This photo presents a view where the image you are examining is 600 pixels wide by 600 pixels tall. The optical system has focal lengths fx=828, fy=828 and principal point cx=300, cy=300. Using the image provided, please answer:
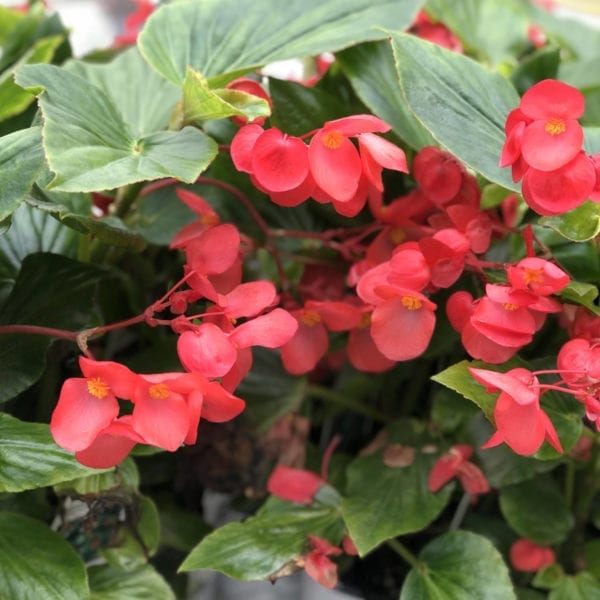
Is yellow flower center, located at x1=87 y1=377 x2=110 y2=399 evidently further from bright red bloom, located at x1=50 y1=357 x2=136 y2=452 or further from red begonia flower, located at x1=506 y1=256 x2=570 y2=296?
red begonia flower, located at x1=506 y1=256 x2=570 y2=296

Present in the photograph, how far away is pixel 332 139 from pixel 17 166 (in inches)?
Answer: 6.5

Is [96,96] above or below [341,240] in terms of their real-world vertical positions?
above

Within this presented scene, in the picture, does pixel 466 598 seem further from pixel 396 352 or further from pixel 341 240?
pixel 341 240

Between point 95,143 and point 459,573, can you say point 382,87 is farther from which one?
point 459,573

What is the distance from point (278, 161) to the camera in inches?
17.8

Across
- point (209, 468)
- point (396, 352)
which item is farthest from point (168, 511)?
point (396, 352)

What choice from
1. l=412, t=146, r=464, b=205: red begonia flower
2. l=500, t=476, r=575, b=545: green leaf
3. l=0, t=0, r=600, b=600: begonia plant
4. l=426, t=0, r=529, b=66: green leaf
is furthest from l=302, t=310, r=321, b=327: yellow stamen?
l=426, t=0, r=529, b=66: green leaf

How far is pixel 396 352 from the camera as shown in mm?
501

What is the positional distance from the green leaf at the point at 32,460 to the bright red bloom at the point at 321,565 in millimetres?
182

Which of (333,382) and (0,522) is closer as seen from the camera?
(0,522)

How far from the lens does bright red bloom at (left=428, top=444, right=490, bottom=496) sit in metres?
0.61

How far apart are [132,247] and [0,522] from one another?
19 cm

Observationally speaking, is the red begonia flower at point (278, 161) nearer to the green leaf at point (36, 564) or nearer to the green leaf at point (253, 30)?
the green leaf at point (253, 30)

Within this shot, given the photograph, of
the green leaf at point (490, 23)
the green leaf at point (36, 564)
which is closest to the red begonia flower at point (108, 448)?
the green leaf at point (36, 564)
